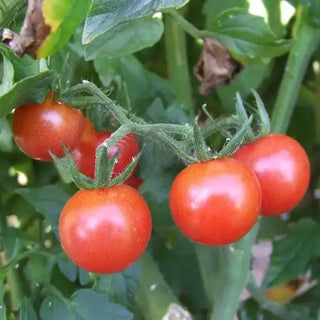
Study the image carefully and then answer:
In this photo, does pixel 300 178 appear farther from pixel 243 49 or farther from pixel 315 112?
pixel 315 112

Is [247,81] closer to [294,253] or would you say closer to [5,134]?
[294,253]

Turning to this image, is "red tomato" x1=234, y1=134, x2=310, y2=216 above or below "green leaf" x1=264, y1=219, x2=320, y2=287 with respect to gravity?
above

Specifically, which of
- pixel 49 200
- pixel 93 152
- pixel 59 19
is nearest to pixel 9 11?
pixel 59 19

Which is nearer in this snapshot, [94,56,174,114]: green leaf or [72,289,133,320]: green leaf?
[72,289,133,320]: green leaf

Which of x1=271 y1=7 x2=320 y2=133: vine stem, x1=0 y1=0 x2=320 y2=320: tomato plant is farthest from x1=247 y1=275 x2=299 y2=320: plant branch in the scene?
x1=271 y1=7 x2=320 y2=133: vine stem

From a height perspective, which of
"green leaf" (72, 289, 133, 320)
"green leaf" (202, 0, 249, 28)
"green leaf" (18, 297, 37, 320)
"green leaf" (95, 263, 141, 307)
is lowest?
"green leaf" (95, 263, 141, 307)

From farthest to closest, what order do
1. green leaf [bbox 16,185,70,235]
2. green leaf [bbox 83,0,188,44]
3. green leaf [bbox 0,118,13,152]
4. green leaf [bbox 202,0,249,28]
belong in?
green leaf [bbox 202,0,249,28] → green leaf [bbox 16,185,70,235] → green leaf [bbox 0,118,13,152] → green leaf [bbox 83,0,188,44]

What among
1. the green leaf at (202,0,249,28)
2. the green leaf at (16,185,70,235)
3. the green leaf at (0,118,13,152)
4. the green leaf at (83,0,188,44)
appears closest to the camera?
the green leaf at (83,0,188,44)

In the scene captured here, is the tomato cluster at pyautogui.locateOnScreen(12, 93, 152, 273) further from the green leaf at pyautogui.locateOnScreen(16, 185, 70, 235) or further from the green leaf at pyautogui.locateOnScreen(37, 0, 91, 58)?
the green leaf at pyautogui.locateOnScreen(16, 185, 70, 235)
